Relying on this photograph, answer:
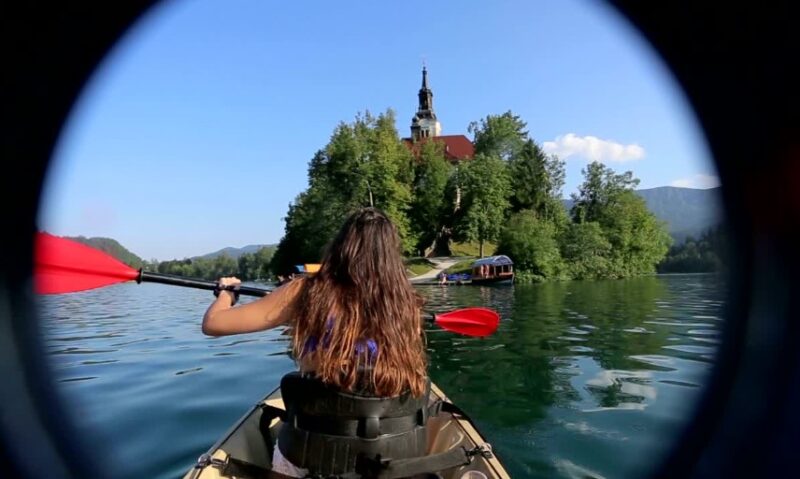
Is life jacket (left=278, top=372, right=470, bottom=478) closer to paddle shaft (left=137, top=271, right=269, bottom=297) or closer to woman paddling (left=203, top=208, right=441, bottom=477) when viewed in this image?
woman paddling (left=203, top=208, right=441, bottom=477)

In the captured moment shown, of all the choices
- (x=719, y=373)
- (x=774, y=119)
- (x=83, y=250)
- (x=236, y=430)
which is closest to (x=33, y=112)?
(x=83, y=250)

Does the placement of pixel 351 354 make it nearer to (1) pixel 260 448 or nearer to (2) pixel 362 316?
(2) pixel 362 316

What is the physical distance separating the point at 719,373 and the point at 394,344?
5196 millimetres

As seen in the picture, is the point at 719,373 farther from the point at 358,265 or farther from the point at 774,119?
the point at 358,265

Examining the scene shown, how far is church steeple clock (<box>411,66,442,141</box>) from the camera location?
215 ft

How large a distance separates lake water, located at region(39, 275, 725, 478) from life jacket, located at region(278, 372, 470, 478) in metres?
1.96

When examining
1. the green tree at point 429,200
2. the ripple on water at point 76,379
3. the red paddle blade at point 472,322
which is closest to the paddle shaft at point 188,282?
the red paddle blade at point 472,322

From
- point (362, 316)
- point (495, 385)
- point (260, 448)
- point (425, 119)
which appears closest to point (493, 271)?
point (495, 385)

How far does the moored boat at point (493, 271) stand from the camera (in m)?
33.3

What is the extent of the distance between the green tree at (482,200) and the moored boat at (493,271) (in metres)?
7.43

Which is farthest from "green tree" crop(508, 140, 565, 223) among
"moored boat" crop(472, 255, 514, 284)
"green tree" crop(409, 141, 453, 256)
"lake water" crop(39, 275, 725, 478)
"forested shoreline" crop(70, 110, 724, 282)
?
"lake water" crop(39, 275, 725, 478)

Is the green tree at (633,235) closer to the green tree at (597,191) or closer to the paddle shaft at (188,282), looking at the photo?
the green tree at (597,191)

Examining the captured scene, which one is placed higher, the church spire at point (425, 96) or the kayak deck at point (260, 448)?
the church spire at point (425, 96)

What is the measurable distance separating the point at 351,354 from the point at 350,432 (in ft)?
1.11
